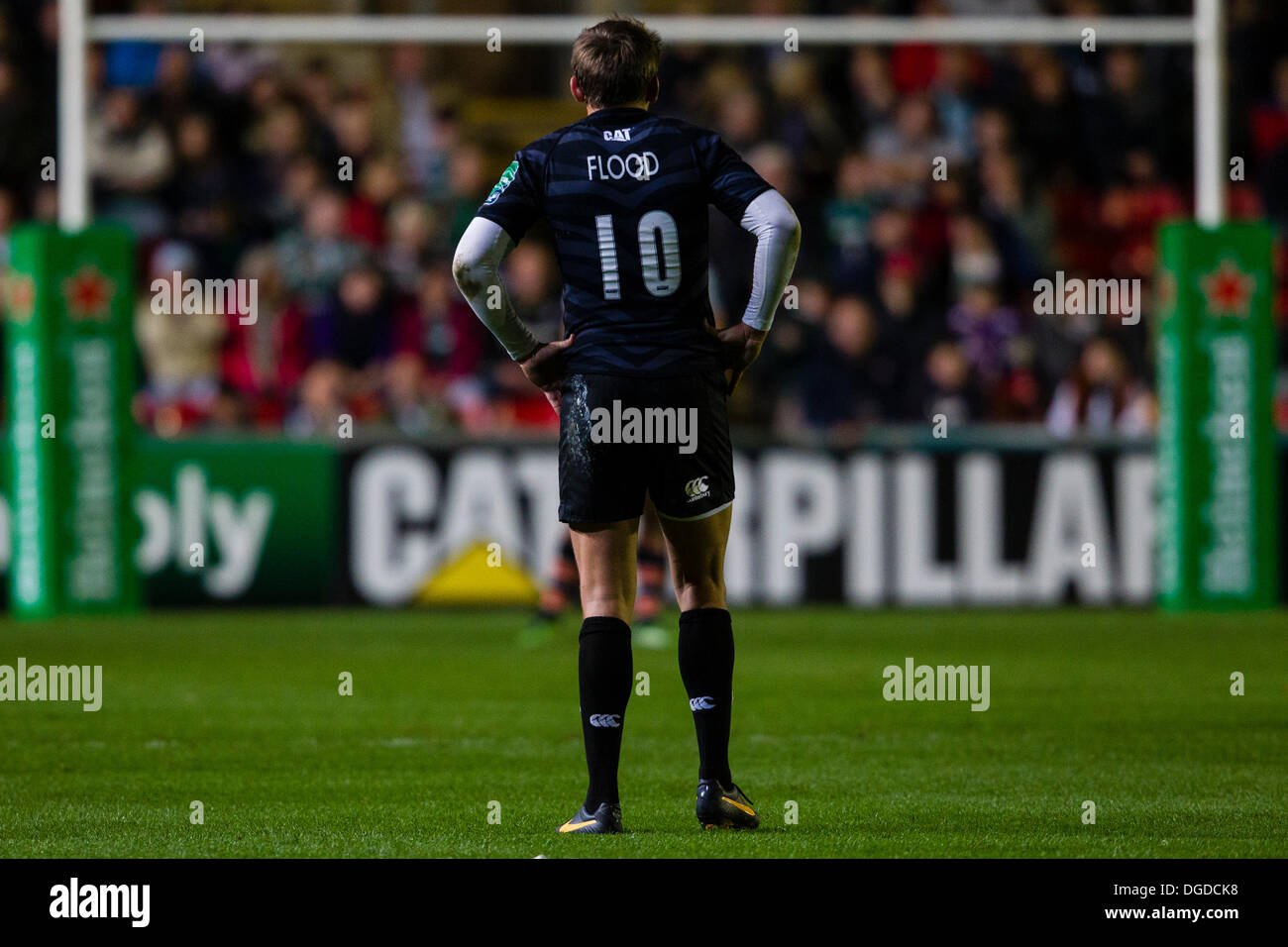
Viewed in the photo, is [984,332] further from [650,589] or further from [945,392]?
[650,589]

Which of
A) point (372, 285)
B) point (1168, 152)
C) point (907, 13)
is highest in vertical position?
point (907, 13)

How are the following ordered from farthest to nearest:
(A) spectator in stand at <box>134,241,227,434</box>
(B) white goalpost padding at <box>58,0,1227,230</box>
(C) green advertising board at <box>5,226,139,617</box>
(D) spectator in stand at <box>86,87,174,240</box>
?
1. (D) spectator in stand at <box>86,87,174,240</box>
2. (A) spectator in stand at <box>134,241,227,434</box>
3. (C) green advertising board at <box>5,226,139,617</box>
4. (B) white goalpost padding at <box>58,0,1227,230</box>

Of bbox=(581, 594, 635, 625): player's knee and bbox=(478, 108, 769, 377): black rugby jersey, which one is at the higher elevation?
bbox=(478, 108, 769, 377): black rugby jersey

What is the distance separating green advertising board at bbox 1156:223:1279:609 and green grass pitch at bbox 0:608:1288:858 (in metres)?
1.09

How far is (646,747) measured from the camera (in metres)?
8.07

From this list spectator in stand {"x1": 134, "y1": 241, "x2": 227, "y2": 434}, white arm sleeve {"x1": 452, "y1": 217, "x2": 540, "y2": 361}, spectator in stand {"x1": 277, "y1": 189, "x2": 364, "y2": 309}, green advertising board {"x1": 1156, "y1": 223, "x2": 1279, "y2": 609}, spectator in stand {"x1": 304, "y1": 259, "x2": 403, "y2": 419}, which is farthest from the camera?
spectator in stand {"x1": 277, "y1": 189, "x2": 364, "y2": 309}

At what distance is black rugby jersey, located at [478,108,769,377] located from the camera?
19.1 ft

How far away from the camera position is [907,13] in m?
18.5

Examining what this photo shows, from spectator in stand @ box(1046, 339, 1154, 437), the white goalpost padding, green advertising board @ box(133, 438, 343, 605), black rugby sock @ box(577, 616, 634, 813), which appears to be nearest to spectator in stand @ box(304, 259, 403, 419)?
green advertising board @ box(133, 438, 343, 605)

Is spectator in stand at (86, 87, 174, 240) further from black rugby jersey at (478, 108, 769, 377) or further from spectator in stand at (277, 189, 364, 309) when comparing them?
black rugby jersey at (478, 108, 769, 377)

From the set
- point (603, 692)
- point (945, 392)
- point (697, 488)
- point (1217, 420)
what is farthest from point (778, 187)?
point (603, 692)

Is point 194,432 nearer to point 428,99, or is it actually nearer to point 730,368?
point 428,99

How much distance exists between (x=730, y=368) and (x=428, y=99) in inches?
511
